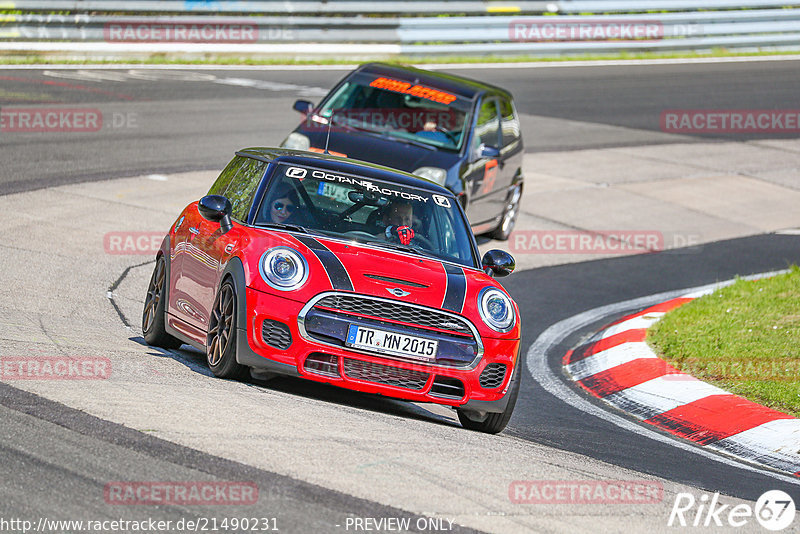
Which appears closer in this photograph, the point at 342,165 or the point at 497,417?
the point at 497,417

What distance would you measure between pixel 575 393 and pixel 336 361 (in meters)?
2.77

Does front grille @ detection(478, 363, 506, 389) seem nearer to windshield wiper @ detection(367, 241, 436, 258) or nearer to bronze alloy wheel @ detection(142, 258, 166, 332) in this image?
windshield wiper @ detection(367, 241, 436, 258)

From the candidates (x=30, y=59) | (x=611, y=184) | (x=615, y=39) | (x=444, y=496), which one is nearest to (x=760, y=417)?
(x=444, y=496)

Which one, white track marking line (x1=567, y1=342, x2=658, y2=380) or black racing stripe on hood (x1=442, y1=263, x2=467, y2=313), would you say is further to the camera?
white track marking line (x1=567, y1=342, x2=658, y2=380)

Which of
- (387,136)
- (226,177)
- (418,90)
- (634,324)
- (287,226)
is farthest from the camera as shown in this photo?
(418,90)

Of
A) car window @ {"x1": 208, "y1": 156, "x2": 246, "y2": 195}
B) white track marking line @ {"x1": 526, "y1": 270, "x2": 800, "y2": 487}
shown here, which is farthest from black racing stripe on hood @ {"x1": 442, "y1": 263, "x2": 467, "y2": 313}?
car window @ {"x1": 208, "y1": 156, "x2": 246, "y2": 195}

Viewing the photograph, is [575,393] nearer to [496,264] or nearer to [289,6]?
[496,264]

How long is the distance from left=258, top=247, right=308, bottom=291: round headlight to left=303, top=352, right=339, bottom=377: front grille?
0.41 metres

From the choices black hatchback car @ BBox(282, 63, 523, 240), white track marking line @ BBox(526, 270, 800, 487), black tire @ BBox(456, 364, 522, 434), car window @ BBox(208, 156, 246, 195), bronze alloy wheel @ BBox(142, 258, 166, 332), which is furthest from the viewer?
black hatchback car @ BBox(282, 63, 523, 240)

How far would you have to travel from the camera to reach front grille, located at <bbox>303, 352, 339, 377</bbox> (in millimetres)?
6805

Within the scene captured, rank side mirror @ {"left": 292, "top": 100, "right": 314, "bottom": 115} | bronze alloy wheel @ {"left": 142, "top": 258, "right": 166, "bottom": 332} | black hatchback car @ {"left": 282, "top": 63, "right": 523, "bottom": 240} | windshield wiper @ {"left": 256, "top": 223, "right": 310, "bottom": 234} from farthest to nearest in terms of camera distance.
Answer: side mirror @ {"left": 292, "top": 100, "right": 314, "bottom": 115}, black hatchback car @ {"left": 282, "top": 63, "right": 523, "bottom": 240}, bronze alloy wheel @ {"left": 142, "top": 258, "right": 166, "bottom": 332}, windshield wiper @ {"left": 256, "top": 223, "right": 310, "bottom": 234}

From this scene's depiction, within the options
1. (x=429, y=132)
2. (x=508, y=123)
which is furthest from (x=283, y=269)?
(x=508, y=123)

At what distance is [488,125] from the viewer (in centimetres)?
1393

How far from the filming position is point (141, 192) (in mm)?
13898
